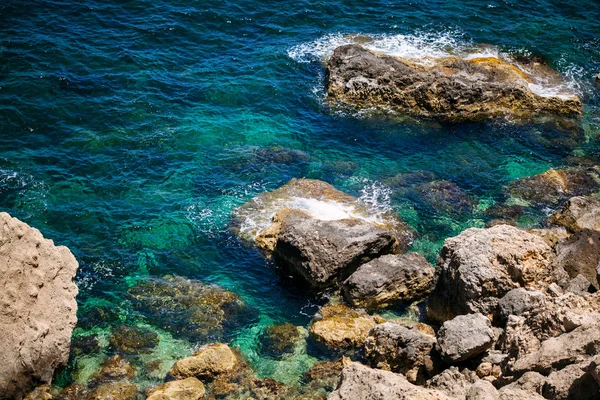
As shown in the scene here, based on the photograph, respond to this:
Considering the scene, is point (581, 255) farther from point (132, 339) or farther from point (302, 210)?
point (132, 339)

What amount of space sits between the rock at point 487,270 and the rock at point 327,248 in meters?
3.72

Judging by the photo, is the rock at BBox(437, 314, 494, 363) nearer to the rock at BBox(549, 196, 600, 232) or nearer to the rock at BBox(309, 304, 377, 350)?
the rock at BBox(309, 304, 377, 350)

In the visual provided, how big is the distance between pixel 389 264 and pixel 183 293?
8.70 meters

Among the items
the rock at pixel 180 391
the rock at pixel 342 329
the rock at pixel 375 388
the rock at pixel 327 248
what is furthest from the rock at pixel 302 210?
the rock at pixel 375 388

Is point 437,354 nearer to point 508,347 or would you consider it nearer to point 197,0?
point 508,347

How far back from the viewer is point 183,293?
88.1 ft

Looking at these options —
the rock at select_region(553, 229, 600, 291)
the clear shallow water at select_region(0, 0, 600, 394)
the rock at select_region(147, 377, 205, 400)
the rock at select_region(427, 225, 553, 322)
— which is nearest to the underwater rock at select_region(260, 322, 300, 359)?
the clear shallow water at select_region(0, 0, 600, 394)

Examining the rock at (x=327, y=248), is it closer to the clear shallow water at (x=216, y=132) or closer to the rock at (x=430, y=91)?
the clear shallow water at (x=216, y=132)

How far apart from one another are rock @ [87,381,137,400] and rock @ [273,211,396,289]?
8.33m

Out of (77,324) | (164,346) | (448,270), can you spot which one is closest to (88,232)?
(77,324)

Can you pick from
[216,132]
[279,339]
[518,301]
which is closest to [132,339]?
[279,339]

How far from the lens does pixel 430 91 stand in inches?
1534

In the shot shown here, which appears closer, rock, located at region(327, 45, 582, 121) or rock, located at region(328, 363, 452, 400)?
rock, located at region(328, 363, 452, 400)

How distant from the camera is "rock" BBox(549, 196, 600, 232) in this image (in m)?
29.9
